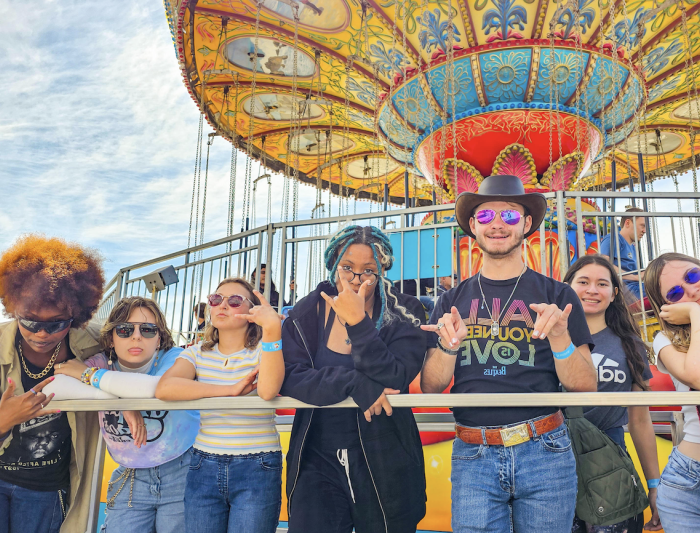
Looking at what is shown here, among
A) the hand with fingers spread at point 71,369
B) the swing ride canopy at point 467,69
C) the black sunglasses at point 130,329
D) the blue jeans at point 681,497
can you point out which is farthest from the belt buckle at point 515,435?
the swing ride canopy at point 467,69

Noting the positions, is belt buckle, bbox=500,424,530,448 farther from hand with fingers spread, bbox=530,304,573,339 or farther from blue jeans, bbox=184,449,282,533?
blue jeans, bbox=184,449,282,533

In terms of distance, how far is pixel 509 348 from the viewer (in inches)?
79.4

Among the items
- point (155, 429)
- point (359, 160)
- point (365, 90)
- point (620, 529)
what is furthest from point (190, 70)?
point (620, 529)

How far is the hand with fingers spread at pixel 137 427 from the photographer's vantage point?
230 cm

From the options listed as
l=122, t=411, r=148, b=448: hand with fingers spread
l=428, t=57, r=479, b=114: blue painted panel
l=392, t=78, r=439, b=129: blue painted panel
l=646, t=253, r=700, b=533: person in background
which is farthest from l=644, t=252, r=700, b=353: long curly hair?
l=392, t=78, r=439, b=129: blue painted panel

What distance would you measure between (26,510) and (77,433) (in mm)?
400

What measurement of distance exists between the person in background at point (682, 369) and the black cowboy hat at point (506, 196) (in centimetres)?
65

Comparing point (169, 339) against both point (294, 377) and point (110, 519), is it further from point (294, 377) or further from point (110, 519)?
point (294, 377)

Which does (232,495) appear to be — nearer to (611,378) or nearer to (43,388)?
(43,388)

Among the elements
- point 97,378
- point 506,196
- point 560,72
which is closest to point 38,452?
point 97,378

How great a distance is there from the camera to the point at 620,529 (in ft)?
7.12

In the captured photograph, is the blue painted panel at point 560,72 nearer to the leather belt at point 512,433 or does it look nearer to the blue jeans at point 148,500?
the leather belt at point 512,433

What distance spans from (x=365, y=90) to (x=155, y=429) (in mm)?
7164

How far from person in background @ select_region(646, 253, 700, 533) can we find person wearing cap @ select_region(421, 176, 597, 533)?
332 millimetres
